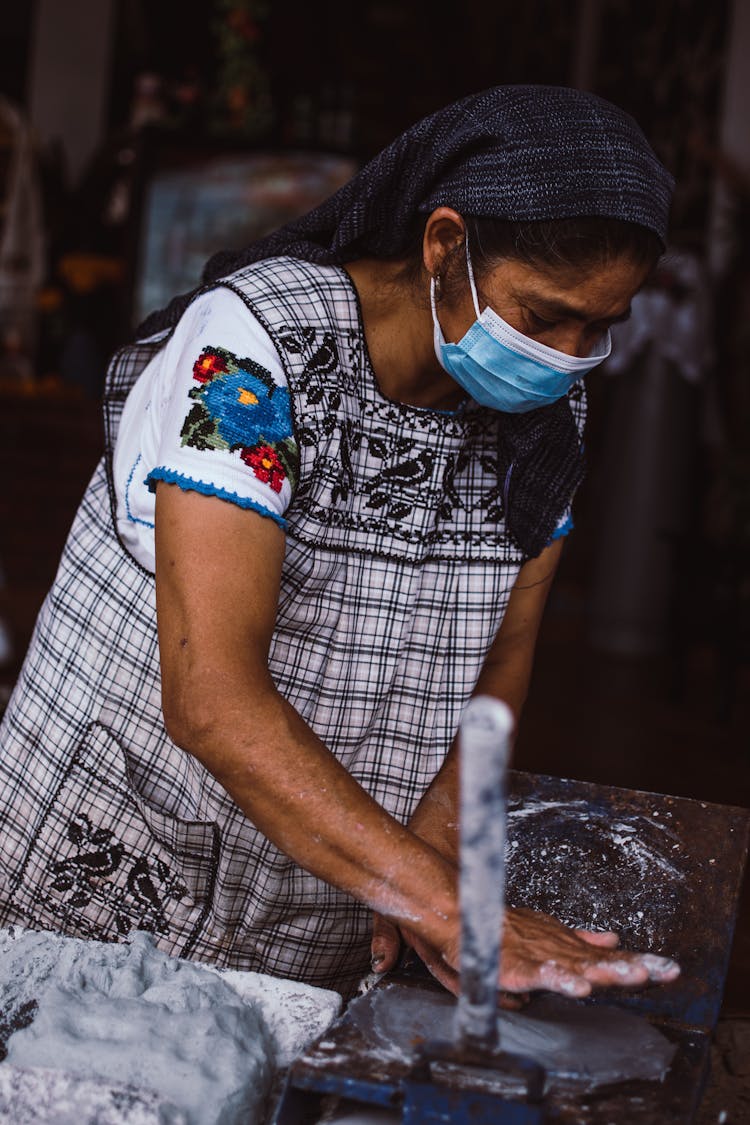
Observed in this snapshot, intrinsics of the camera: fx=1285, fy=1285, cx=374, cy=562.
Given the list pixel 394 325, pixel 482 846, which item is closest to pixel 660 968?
pixel 482 846

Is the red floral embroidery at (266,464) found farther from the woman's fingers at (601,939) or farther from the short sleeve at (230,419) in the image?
the woman's fingers at (601,939)

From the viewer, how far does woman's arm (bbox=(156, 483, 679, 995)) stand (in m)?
1.29

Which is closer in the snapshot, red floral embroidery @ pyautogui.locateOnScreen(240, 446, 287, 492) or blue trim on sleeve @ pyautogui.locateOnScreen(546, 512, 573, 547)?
red floral embroidery @ pyautogui.locateOnScreen(240, 446, 287, 492)

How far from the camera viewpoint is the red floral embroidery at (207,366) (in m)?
1.41

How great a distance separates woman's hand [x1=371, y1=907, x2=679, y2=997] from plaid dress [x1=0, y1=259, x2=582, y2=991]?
42cm

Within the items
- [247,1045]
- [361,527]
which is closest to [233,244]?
[361,527]

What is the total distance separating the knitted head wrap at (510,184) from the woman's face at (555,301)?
0.06 metres

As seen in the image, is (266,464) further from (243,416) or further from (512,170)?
(512,170)

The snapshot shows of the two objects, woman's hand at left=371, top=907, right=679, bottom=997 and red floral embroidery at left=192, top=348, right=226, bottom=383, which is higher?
red floral embroidery at left=192, top=348, right=226, bottom=383

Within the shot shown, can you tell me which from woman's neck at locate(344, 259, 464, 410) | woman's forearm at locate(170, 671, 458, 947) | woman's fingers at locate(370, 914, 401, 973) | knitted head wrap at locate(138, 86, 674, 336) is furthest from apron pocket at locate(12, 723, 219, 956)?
knitted head wrap at locate(138, 86, 674, 336)

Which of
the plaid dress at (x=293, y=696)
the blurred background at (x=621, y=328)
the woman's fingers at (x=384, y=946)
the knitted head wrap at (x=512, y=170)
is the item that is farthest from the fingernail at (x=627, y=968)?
the blurred background at (x=621, y=328)

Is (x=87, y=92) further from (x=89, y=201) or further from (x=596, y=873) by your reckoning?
(x=596, y=873)

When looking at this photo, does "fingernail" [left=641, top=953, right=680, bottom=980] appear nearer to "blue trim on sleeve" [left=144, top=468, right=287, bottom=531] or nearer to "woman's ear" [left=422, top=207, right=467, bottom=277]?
"blue trim on sleeve" [left=144, top=468, right=287, bottom=531]

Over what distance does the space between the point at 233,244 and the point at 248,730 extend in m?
6.25
